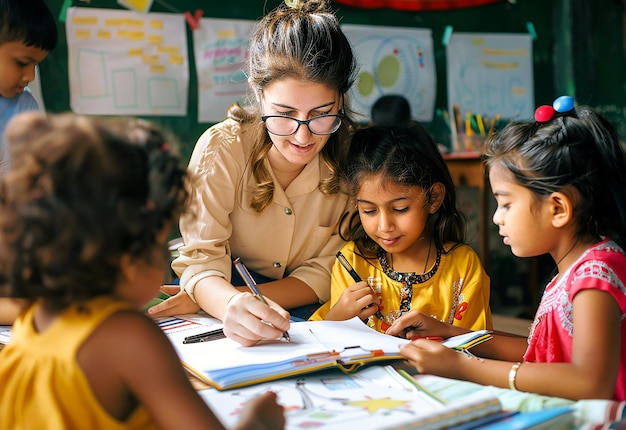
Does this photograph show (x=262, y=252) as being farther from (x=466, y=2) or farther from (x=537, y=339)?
(x=466, y=2)

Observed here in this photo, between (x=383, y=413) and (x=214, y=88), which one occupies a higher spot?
(x=214, y=88)

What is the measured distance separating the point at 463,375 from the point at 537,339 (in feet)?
0.74

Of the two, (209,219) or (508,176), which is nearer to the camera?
(508,176)

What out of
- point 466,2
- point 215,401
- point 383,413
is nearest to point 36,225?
point 215,401

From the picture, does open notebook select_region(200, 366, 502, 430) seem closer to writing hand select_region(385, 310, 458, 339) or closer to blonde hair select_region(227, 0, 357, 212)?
writing hand select_region(385, 310, 458, 339)

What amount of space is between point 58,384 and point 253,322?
562mm

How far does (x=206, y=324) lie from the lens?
1.55m

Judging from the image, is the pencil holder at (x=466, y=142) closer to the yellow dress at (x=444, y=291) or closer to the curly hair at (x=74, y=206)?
the yellow dress at (x=444, y=291)

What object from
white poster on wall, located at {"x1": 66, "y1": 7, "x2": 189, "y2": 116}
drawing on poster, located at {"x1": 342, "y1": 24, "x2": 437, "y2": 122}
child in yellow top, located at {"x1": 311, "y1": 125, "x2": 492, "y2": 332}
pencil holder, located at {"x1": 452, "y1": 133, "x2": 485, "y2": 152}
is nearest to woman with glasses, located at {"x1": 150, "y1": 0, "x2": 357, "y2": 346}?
child in yellow top, located at {"x1": 311, "y1": 125, "x2": 492, "y2": 332}

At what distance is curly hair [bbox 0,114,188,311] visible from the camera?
0.75 m

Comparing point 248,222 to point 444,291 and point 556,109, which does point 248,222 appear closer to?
point 444,291

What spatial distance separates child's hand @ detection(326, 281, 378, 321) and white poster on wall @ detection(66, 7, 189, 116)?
73.7 inches

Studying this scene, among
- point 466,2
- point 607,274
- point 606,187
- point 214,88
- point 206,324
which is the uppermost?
point 466,2

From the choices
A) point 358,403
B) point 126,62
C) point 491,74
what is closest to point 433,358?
point 358,403
